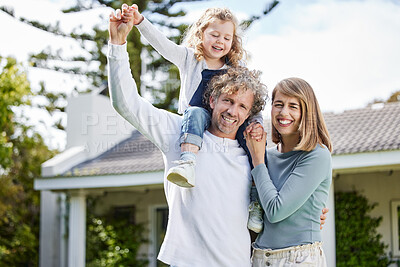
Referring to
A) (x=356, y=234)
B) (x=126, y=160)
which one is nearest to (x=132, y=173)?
(x=126, y=160)

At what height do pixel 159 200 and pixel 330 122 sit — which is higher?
pixel 330 122

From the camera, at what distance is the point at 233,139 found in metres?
2.94

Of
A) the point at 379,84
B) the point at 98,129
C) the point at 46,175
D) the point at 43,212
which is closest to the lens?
the point at 46,175

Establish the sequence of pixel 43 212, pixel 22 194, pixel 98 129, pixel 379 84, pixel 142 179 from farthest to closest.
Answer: pixel 379 84, pixel 22 194, pixel 43 212, pixel 98 129, pixel 142 179

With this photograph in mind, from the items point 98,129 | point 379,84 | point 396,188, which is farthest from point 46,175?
point 379,84

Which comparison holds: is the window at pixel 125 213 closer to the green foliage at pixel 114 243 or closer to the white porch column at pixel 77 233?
the green foliage at pixel 114 243

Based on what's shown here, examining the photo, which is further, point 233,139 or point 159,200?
point 159,200

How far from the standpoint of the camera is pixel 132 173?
33.2 ft

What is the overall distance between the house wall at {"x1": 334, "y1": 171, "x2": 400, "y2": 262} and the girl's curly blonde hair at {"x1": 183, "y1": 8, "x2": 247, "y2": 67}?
760 cm

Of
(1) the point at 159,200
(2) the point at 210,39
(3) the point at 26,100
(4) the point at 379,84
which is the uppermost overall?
(4) the point at 379,84

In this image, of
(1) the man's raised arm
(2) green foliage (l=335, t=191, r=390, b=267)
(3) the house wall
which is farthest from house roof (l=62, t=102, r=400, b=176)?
(1) the man's raised arm

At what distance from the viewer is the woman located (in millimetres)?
2762

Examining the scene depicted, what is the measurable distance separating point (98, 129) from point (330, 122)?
540 centimetres

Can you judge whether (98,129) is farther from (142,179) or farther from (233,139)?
(233,139)
